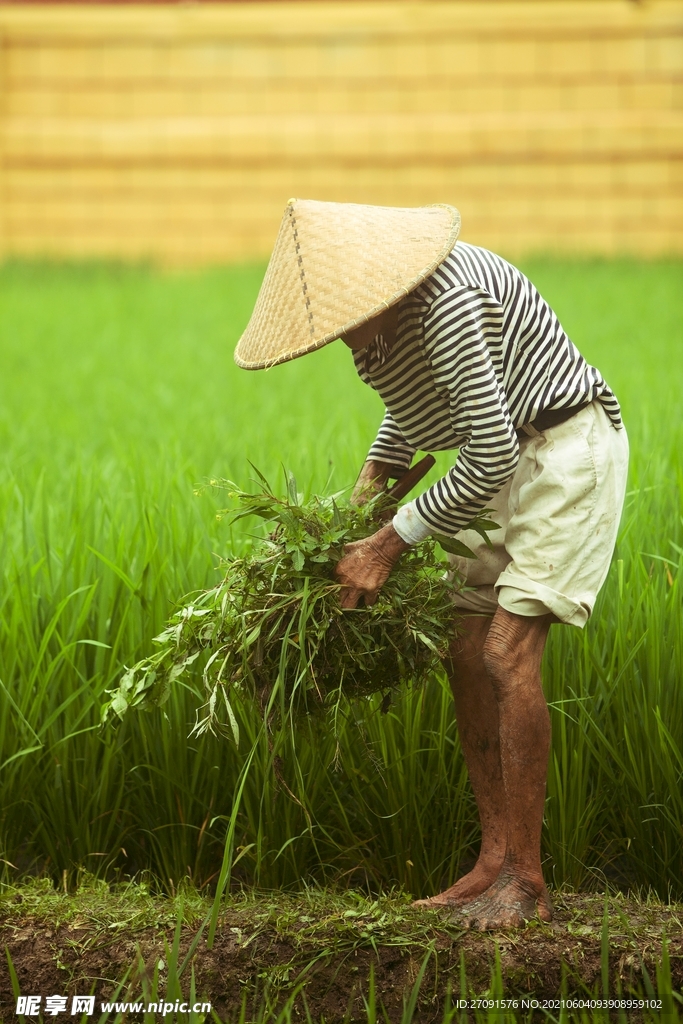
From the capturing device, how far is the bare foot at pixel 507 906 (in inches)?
72.2

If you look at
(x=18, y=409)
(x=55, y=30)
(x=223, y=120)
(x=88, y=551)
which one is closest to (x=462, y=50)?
(x=223, y=120)

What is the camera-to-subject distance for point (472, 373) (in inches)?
67.1

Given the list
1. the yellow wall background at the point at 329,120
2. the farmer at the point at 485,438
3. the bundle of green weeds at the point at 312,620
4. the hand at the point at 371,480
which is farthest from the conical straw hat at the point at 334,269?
the yellow wall background at the point at 329,120

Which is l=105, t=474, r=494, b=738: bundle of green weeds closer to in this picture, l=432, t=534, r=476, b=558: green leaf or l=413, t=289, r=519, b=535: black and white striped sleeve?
l=432, t=534, r=476, b=558: green leaf

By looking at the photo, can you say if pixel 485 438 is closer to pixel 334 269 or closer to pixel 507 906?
pixel 334 269

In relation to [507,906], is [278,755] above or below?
above

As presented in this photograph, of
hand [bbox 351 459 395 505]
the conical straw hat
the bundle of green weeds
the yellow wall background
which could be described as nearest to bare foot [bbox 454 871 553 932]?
the bundle of green weeds

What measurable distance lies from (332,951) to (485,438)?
91 cm

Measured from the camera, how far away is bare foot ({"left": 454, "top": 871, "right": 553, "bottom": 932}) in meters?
1.83

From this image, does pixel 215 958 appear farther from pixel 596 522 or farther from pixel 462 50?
pixel 462 50

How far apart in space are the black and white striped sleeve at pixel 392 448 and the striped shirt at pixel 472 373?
9 centimetres

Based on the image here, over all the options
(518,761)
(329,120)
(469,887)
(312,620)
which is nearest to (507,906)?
(469,887)

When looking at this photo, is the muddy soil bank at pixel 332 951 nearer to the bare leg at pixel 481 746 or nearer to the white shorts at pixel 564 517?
the bare leg at pixel 481 746

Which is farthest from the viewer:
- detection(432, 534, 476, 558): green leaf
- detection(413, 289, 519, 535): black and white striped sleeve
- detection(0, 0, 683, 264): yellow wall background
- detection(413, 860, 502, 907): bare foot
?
detection(0, 0, 683, 264): yellow wall background
